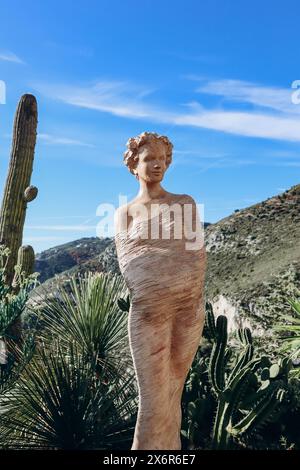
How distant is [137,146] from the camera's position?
14.3ft

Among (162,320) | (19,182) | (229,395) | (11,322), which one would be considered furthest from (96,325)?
(19,182)

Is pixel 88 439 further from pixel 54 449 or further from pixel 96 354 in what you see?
pixel 96 354

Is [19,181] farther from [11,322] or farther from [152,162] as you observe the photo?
[152,162]

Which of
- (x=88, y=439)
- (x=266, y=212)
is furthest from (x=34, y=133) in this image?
(x=266, y=212)

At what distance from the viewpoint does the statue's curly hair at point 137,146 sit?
432 cm

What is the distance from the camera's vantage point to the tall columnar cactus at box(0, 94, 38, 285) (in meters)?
9.41

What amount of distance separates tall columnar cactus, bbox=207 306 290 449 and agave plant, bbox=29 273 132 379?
64.6 inches

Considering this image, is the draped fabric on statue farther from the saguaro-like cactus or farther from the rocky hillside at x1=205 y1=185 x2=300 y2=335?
the rocky hillside at x1=205 y1=185 x2=300 y2=335

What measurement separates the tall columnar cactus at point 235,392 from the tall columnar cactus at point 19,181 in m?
4.57

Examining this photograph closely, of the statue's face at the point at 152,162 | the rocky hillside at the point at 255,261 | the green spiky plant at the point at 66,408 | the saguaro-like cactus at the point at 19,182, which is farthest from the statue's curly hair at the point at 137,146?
the rocky hillside at the point at 255,261

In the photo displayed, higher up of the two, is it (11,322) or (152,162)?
(152,162)

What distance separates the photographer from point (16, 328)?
8734 mm

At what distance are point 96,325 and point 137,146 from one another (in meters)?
3.56

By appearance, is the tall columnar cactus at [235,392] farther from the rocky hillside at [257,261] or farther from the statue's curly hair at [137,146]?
the rocky hillside at [257,261]
